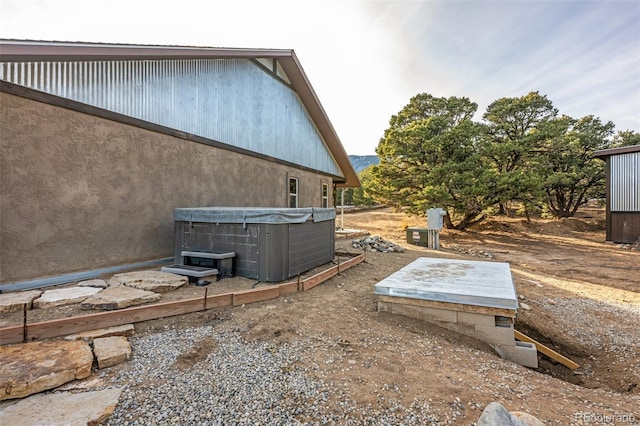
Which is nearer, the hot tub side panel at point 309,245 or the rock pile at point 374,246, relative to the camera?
the hot tub side panel at point 309,245

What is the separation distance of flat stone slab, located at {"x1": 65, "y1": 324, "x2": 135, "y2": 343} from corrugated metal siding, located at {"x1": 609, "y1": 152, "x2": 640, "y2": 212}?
19.3 m

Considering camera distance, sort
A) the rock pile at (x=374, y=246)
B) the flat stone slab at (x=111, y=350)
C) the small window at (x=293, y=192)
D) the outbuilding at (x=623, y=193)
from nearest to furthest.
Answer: the flat stone slab at (x=111, y=350), the rock pile at (x=374, y=246), the small window at (x=293, y=192), the outbuilding at (x=623, y=193)

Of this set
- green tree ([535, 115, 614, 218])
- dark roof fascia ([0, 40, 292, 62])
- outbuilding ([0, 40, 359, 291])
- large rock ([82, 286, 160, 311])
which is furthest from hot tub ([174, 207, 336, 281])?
green tree ([535, 115, 614, 218])

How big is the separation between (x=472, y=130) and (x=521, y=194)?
4.08 meters

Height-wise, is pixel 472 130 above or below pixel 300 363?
above

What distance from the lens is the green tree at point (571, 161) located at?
59.4 feet

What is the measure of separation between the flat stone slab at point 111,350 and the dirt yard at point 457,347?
41 centimetres

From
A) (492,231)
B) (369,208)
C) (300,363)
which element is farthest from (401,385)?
(369,208)

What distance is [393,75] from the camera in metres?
9.47

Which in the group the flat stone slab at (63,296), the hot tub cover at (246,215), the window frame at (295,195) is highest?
the window frame at (295,195)

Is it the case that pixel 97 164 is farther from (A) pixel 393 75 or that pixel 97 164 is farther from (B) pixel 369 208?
(B) pixel 369 208

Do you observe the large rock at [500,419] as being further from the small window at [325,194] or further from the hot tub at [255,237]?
the small window at [325,194]

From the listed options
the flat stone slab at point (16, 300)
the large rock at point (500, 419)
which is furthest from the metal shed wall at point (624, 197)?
the flat stone slab at point (16, 300)

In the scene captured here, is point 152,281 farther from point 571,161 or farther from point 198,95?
point 571,161
